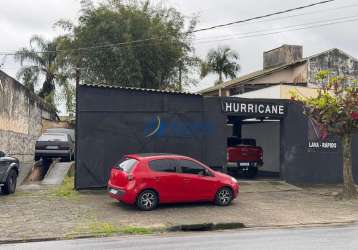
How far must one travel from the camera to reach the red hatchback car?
15.0m

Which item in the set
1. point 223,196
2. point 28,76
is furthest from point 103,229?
point 28,76

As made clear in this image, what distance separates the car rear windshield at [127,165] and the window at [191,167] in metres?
1.56

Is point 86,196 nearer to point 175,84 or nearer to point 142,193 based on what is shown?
point 142,193

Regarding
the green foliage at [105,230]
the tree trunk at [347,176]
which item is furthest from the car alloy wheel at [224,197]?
the tree trunk at [347,176]

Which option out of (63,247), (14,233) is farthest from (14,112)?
(63,247)

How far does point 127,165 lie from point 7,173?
4.31 meters

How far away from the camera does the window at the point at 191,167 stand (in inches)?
629

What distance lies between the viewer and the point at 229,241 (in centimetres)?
1080

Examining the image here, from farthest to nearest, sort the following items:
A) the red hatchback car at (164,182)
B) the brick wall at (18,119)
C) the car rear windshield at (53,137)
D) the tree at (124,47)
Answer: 1. the tree at (124,47)
2. the brick wall at (18,119)
3. the car rear windshield at (53,137)
4. the red hatchback car at (164,182)

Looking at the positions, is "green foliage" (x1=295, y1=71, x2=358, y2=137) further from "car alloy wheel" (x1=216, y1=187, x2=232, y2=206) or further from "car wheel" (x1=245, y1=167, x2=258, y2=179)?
"car wheel" (x1=245, y1=167, x2=258, y2=179)

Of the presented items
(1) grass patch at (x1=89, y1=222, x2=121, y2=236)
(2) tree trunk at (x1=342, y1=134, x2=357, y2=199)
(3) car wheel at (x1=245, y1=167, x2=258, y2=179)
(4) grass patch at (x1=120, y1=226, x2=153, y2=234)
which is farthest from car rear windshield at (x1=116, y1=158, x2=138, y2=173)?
(3) car wheel at (x1=245, y1=167, x2=258, y2=179)

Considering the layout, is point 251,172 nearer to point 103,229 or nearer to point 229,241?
point 103,229

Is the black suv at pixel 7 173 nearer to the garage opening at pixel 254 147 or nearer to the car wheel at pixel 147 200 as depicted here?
the car wheel at pixel 147 200

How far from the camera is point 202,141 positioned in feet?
68.0
